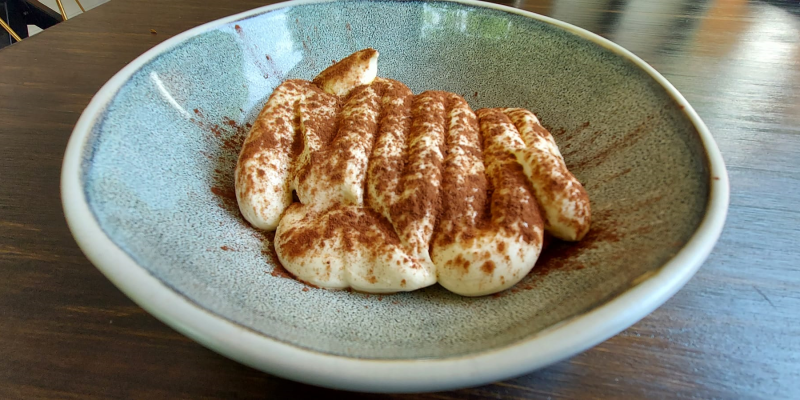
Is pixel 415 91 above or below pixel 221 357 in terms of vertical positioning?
above

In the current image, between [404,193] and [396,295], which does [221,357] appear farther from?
[404,193]

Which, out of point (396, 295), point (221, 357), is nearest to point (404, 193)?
point (396, 295)

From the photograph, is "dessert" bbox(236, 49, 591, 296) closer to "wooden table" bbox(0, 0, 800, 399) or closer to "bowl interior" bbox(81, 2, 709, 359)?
"bowl interior" bbox(81, 2, 709, 359)

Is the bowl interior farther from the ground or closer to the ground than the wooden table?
farther from the ground

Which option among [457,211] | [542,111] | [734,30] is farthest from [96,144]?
[734,30]

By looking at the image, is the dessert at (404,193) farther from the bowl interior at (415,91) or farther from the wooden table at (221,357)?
the wooden table at (221,357)

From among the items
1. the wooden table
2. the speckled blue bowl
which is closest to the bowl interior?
the speckled blue bowl

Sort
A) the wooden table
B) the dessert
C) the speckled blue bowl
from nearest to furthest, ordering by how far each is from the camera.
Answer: the speckled blue bowl
the wooden table
the dessert
